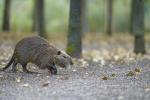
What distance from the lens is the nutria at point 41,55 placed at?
14.3m

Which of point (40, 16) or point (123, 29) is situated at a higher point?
point (40, 16)

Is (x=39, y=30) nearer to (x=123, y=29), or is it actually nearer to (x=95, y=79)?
(x=95, y=79)

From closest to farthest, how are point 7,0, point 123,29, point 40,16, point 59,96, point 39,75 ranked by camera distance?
point 59,96
point 39,75
point 40,16
point 7,0
point 123,29

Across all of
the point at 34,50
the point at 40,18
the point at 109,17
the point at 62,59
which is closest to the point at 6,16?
the point at 109,17

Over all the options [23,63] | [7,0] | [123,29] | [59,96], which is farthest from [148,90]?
[123,29]

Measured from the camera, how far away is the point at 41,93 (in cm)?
1170

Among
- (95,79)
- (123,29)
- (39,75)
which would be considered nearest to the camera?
(95,79)

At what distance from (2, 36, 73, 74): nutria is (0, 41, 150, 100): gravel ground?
314mm

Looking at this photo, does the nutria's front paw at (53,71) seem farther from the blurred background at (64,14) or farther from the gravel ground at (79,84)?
the blurred background at (64,14)

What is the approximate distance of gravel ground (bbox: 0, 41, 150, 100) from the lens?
11.3 metres

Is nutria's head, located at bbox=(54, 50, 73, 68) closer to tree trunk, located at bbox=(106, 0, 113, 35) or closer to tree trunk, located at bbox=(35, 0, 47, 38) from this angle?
tree trunk, located at bbox=(35, 0, 47, 38)

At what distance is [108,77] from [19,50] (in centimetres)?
266

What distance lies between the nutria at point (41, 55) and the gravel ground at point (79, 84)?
1.03 ft

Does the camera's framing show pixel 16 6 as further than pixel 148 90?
Yes
